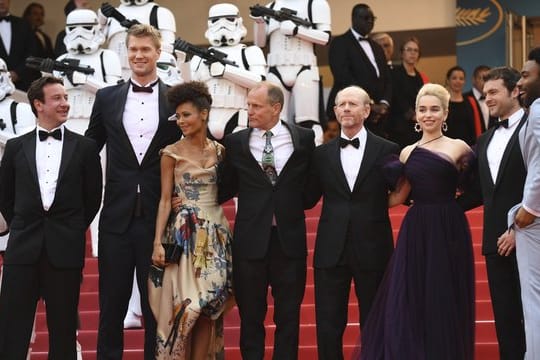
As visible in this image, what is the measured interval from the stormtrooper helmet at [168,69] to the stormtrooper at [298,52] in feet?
3.35

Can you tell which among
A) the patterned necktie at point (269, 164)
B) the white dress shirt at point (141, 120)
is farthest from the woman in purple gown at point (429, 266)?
the white dress shirt at point (141, 120)

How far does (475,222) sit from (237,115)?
8.08 feet

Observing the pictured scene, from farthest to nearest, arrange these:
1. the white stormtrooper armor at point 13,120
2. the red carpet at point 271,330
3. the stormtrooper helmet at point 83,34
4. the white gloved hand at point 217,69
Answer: the stormtrooper helmet at point 83,34 → the white gloved hand at point 217,69 → the white stormtrooper armor at point 13,120 → the red carpet at point 271,330

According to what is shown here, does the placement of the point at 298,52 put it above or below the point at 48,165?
above

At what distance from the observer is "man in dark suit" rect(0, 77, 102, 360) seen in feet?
27.3

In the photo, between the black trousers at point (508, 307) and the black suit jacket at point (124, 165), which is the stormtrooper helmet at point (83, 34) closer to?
the black suit jacket at point (124, 165)

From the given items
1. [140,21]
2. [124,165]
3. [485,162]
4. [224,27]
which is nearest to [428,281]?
[485,162]

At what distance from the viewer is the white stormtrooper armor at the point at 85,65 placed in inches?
460

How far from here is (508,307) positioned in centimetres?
820

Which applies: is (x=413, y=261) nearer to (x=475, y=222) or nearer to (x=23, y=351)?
(x=23, y=351)

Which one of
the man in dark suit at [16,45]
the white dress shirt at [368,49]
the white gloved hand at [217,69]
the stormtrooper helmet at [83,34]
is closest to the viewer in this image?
the white gloved hand at [217,69]

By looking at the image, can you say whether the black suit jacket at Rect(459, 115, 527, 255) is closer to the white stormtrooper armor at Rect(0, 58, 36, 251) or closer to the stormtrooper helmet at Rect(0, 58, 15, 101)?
the white stormtrooper armor at Rect(0, 58, 36, 251)

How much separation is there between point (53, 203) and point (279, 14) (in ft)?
15.5

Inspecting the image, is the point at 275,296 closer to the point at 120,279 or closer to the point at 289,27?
the point at 120,279
